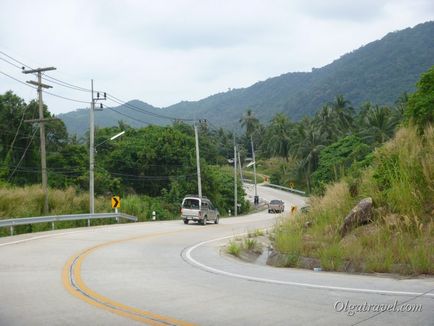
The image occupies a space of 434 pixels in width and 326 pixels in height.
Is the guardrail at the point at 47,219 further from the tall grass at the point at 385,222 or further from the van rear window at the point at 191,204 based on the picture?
the tall grass at the point at 385,222

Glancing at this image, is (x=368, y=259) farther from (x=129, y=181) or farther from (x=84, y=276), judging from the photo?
(x=129, y=181)

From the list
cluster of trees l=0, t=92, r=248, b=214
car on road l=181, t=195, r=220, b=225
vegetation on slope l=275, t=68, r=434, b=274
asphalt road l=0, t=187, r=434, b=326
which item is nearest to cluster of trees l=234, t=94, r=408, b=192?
vegetation on slope l=275, t=68, r=434, b=274

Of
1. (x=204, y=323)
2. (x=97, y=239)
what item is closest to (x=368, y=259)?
(x=204, y=323)

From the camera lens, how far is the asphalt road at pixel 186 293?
714 centimetres

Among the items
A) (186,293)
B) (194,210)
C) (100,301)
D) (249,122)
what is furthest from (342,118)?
(100,301)

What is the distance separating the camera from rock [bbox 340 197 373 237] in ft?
45.8

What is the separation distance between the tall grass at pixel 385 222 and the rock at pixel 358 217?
0.21 meters

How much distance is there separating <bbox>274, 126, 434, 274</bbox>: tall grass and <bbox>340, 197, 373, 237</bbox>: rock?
0.21 m

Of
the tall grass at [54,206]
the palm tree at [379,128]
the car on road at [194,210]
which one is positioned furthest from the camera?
the palm tree at [379,128]

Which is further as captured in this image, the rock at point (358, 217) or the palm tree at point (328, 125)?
the palm tree at point (328, 125)

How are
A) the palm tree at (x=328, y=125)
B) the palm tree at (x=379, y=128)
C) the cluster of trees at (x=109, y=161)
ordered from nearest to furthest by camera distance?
→ 1. the cluster of trees at (x=109, y=161)
2. the palm tree at (x=379, y=128)
3. the palm tree at (x=328, y=125)

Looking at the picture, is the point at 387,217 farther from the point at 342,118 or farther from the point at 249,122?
the point at 249,122

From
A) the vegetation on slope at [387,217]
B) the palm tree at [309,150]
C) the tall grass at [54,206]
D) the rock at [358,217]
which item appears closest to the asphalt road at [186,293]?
the vegetation on slope at [387,217]

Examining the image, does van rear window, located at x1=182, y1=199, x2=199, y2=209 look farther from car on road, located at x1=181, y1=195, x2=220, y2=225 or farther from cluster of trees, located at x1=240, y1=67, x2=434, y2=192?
cluster of trees, located at x1=240, y1=67, x2=434, y2=192
